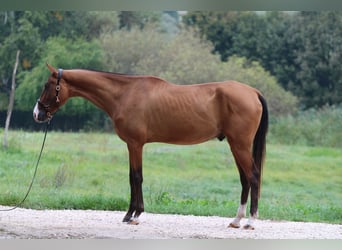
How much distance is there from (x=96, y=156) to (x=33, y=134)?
1.21 meters

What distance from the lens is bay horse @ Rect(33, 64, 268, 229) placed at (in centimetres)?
672

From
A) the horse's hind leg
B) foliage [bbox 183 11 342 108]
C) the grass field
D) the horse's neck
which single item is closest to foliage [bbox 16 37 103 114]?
the grass field

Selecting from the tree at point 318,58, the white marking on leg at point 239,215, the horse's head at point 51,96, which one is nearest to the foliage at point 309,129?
the tree at point 318,58

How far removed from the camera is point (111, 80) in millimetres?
6965

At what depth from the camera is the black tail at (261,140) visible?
6840 mm

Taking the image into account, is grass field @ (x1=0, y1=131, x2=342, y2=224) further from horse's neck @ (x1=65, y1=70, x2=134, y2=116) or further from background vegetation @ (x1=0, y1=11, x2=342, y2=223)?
horse's neck @ (x1=65, y1=70, x2=134, y2=116)

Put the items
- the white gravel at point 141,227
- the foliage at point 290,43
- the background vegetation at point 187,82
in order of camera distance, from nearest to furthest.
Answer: the white gravel at point 141,227, the background vegetation at point 187,82, the foliage at point 290,43

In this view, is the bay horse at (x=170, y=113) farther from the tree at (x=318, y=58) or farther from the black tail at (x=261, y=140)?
the tree at (x=318, y=58)

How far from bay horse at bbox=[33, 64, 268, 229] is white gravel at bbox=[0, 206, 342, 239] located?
26 centimetres

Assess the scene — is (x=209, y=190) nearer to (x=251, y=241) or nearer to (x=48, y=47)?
(x=48, y=47)

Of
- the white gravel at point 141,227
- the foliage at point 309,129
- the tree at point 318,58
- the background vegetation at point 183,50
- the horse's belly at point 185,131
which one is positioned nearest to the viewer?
the white gravel at point 141,227

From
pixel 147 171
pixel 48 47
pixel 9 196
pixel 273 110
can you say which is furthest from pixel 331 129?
pixel 9 196

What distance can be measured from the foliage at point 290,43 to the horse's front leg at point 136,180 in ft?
26.6

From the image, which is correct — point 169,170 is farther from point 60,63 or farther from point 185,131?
point 185,131
